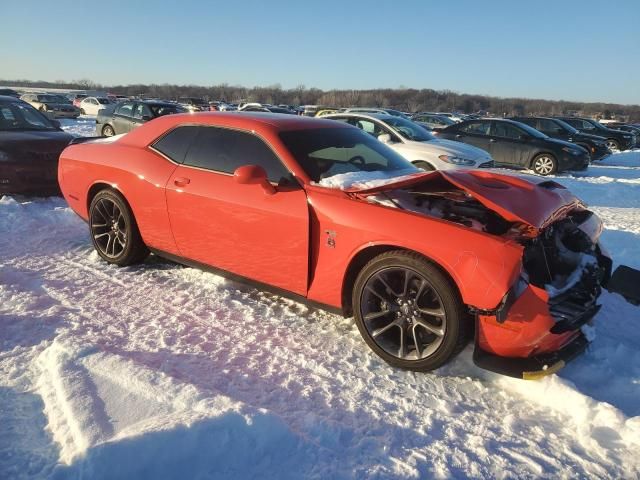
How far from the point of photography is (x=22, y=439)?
2.21m

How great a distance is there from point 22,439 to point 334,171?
2481mm

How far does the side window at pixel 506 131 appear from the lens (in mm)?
12773

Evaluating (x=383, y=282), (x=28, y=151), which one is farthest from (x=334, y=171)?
(x=28, y=151)

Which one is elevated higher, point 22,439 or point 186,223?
point 186,223

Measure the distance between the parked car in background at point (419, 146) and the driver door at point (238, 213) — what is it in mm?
4351

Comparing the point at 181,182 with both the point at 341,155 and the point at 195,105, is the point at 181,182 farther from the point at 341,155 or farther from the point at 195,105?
the point at 195,105

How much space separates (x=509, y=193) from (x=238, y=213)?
6.16 feet

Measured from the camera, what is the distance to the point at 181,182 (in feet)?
12.8

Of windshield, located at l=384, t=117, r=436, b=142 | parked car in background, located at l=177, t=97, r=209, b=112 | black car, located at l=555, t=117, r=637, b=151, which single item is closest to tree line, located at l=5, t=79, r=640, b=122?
parked car in background, located at l=177, t=97, r=209, b=112

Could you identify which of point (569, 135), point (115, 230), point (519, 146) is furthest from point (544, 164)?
point (115, 230)

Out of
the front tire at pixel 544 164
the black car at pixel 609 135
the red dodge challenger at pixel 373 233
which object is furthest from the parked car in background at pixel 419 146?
the black car at pixel 609 135

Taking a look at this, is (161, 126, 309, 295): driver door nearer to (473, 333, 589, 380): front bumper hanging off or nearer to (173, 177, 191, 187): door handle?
(173, 177, 191, 187): door handle

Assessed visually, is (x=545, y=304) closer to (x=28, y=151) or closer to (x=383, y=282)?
(x=383, y=282)

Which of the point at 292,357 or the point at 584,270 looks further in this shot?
the point at 584,270
